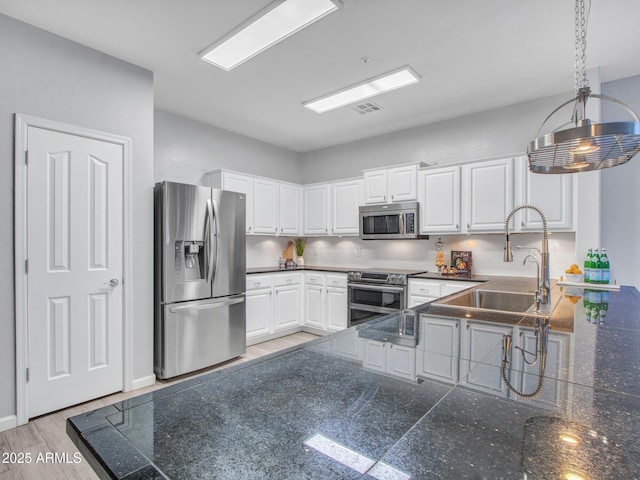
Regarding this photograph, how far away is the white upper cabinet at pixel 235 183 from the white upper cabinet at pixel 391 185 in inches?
59.6

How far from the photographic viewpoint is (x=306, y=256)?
5652mm

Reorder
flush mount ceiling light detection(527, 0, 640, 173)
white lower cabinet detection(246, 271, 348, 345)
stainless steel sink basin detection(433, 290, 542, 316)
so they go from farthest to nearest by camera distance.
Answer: white lower cabinet detection(246, 271, 348, 345)
stainless steel sink basin detection(433, 290, 542, 316)
flush mount ceiling light detection(527, 0, 640, 173)

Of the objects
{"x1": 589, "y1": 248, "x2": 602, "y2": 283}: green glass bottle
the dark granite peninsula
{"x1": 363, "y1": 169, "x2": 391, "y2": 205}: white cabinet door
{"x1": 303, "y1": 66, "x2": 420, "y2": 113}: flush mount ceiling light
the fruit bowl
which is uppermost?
{"x1": 303, "y1": 66, "x2": 420, "y2": 113}: flush mount ceiling light

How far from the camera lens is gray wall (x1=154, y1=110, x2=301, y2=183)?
157 inches

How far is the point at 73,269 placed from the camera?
2.62m

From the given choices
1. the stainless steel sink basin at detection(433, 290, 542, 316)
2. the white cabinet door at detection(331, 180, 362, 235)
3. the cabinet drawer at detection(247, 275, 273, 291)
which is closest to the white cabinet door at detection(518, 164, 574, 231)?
the stainless steel sink basin at detection(433, 290, 542, 316)

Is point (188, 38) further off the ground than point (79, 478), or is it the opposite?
point (188, 38)

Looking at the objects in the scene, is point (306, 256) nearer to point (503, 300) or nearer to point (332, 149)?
point (332, 149)

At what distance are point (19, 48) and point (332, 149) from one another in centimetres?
380

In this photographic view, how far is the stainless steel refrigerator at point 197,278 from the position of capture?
10.1ft

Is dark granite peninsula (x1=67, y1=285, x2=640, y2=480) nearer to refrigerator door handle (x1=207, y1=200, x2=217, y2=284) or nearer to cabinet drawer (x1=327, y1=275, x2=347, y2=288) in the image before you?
refrigerator door handle (x1=207, y1=200, x2=217, y2=284)

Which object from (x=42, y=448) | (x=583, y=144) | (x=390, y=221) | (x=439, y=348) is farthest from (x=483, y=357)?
(x=390, y=221)

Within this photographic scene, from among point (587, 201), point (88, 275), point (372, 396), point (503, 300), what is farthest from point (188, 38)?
point (587, 201)

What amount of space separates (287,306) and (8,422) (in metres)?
2.85
